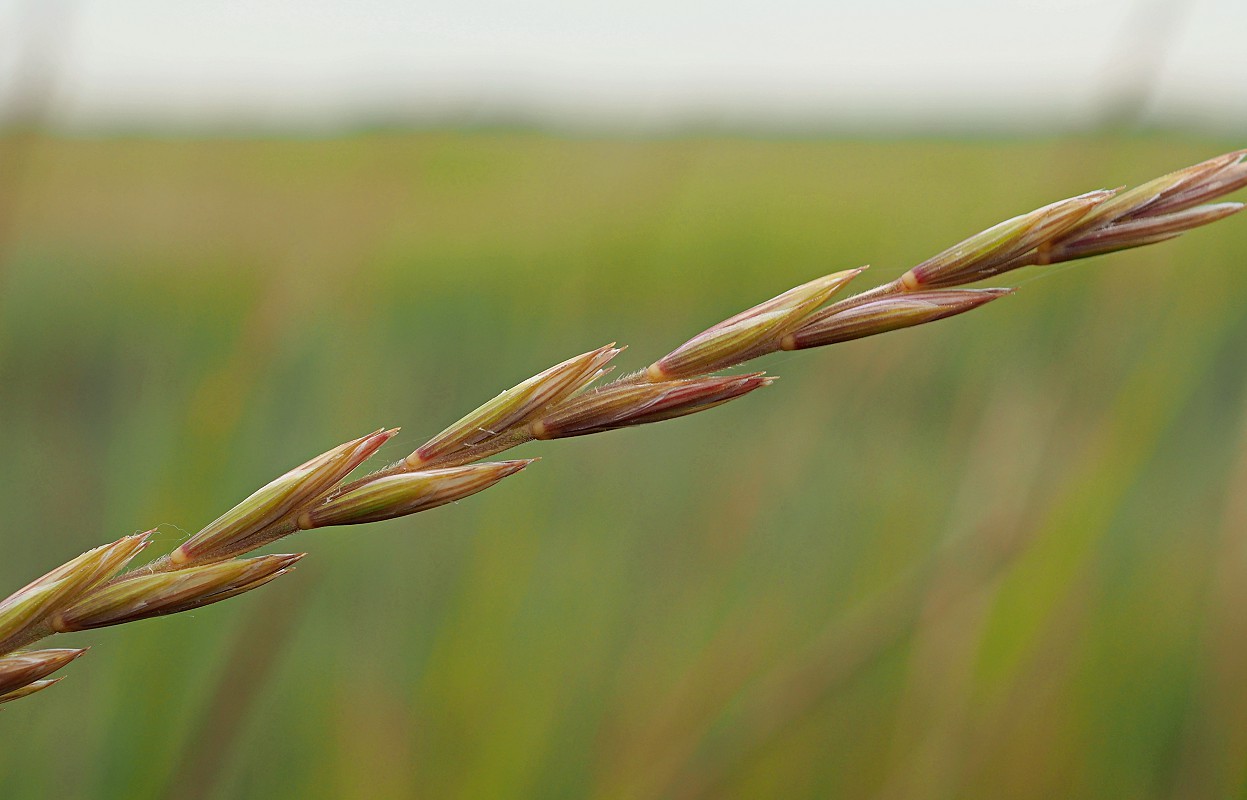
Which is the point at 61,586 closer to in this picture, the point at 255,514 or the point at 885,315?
the point at 255,514

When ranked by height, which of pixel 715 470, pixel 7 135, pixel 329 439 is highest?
pixel 7 135

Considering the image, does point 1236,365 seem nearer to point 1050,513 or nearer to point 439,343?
point 1050,513

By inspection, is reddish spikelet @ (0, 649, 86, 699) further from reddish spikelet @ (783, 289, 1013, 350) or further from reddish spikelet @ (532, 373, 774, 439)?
reddish spikelet @ (783, 289, 1013, 350)

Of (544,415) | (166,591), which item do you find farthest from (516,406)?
(166,591)

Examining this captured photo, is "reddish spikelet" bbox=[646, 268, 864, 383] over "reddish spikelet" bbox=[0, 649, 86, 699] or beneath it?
over

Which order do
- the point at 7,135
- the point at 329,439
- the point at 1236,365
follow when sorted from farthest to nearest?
1. the point at 1236,365
2. the point at 329,439
3. the point at 7,135

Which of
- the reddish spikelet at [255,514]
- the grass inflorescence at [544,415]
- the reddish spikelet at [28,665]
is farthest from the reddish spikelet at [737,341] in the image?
the reddish spikelet at [28,665]

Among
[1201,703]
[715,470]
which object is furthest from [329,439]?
[1201,703]

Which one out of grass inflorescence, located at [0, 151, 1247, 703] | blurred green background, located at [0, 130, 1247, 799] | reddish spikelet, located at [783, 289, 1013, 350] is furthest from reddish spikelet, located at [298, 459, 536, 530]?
blurred green background, located at [0, 130, 1247, 799]
